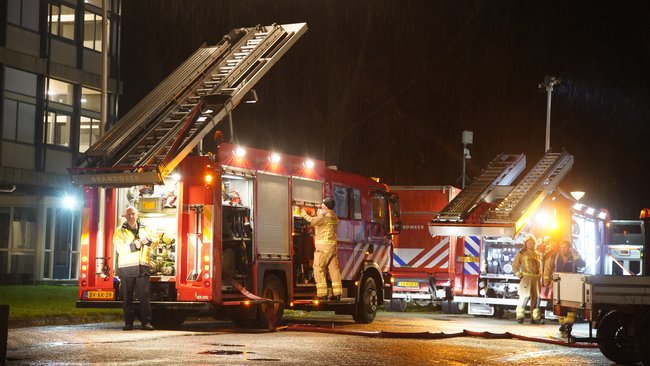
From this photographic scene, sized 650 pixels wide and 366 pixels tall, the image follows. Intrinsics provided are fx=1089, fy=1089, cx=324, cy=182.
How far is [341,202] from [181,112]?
3.98m

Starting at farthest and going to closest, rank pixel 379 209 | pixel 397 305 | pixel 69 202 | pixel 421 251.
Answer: pixel 69 202
pixel 397 305
pixel 421 251
pixel 379 209

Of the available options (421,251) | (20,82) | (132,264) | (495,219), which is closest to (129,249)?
(132,264)

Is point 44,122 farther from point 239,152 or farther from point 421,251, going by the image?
point 239,152

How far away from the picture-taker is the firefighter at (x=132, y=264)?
16.0m

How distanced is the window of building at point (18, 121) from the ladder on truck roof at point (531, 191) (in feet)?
59.5

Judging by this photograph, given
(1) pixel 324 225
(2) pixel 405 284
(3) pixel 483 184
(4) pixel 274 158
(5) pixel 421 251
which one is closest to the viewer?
(4) pixel 274 158

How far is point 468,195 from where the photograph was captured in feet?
73.1

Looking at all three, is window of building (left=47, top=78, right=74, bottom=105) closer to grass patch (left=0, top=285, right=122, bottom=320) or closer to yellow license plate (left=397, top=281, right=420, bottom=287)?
grass patch (left=0, top=285, right=122, bottom=320)

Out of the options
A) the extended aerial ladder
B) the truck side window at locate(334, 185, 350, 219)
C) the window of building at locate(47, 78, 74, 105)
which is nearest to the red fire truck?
the extended aerial ladder

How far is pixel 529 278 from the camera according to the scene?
21141 mm

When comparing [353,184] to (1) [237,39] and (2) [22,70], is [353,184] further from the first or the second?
(2) [22,70]

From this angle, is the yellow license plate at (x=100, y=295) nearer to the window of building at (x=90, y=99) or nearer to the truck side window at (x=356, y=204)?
the truck side window at (x=356, y=204)

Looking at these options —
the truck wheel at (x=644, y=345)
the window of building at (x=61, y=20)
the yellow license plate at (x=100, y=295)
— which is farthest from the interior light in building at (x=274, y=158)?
the window of building at (x=61, y=20)

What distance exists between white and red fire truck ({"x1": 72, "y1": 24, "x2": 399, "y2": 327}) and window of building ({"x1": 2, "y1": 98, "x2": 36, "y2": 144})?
1683cm
